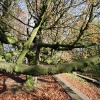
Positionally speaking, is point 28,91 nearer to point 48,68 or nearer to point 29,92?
point 29,92

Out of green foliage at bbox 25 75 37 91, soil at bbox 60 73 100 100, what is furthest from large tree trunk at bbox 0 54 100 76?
soil at bbox 60 73 100 100

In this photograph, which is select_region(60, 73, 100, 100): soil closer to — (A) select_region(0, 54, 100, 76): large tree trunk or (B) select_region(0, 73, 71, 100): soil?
(B) select_region(0, 73, 71, 100): soil

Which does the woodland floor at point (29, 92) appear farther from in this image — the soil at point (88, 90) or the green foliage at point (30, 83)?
the soil at point (88, 90)

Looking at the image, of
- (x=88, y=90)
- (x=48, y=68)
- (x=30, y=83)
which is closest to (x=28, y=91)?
(x=30, y=83)

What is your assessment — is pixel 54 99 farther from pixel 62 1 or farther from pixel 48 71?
pixel 48 71

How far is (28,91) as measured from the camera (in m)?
11.1

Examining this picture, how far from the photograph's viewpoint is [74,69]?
337 cm

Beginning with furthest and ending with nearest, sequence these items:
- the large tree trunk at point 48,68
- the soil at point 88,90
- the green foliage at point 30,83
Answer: the soil at point 88,90 → the green foliage at point 30,83 → the large tree trunk at point 48,68

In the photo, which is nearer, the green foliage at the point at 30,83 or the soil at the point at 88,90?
the green foliage at the point at 30,83

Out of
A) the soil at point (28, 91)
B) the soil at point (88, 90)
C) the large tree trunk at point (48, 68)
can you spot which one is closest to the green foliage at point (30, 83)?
the soil at point (28, 91)

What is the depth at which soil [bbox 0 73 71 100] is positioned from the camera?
34.0 feet

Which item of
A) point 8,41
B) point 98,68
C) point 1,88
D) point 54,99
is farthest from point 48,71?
point 98,68

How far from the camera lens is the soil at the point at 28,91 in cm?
1036

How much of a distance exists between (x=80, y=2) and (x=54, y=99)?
6.24 meters
